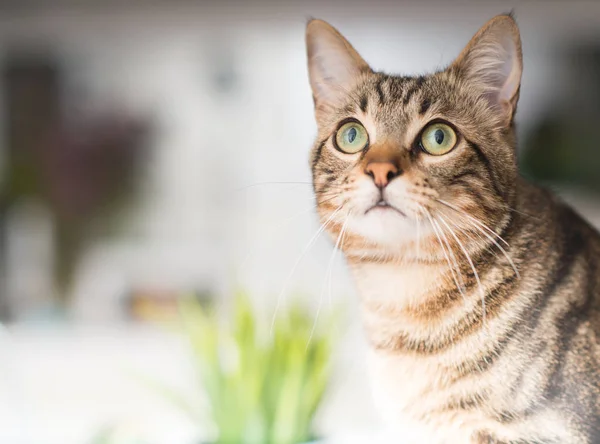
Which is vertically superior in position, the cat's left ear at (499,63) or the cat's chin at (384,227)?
the cat's left ear at (499,63)

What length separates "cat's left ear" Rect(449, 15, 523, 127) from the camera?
1.58ft

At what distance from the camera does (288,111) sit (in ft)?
2.49

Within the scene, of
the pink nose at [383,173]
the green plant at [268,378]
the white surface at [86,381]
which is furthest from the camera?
the white surface at [86,381]

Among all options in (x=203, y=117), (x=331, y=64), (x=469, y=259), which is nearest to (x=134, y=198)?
(x=203, y=117)

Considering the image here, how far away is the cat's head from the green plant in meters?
0.28

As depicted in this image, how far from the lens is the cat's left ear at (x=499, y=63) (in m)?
0.48

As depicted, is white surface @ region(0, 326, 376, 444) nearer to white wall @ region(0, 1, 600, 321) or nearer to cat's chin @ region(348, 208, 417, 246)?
white wall @ region(0, 1, 600, 321)

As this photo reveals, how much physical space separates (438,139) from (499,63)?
8 centimetres

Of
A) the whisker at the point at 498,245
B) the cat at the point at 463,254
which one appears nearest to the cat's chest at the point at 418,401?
the cat at the point at 463,254

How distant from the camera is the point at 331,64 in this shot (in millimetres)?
537

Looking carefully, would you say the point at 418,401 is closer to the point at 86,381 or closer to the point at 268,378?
the point at 268,378

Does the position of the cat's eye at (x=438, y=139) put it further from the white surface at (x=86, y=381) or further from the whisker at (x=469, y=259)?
the white surface at (x=86, y=381)

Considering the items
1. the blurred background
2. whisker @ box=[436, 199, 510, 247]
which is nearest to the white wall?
the blurred background

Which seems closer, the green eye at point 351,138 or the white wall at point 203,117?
the green eye at point 351,138
